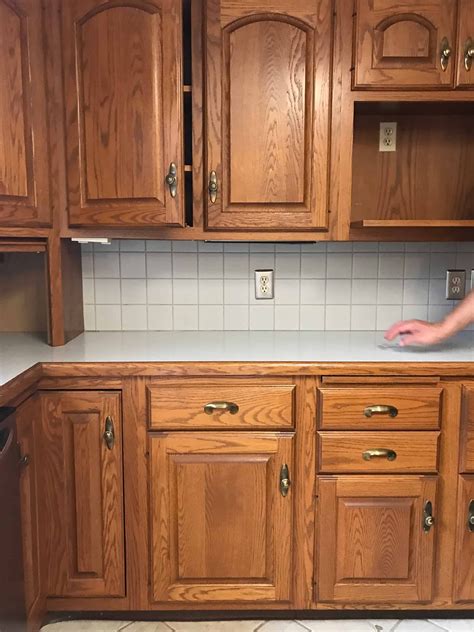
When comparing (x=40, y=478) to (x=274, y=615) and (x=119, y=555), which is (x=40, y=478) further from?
(x=274, y=615)

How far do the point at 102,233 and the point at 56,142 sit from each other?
0.32m

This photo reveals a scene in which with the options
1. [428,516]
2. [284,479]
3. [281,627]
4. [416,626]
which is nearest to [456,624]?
[416,626]

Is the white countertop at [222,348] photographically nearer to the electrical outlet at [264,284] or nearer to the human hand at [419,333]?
the human hand at [419,333]

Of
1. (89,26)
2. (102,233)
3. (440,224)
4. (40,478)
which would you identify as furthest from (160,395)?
(89,26)

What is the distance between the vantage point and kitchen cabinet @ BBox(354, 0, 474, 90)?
163 cm

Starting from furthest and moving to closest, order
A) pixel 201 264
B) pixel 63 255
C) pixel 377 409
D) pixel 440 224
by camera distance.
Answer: pixel 201 264 → pixel 63 255 → pixel 440 224 → pixel 377 409

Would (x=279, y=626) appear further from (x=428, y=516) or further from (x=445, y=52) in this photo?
(x=445, y=52)

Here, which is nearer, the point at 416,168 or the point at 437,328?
the point at 437,328

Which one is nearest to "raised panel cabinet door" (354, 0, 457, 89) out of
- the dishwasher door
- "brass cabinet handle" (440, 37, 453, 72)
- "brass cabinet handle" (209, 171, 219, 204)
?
"brass cabinet handle" (440, 37, 453, 72)

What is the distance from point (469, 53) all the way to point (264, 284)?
3.35ft

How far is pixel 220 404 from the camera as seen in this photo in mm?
1581

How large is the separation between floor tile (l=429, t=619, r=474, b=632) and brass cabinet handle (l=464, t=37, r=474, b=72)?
1.77 metres

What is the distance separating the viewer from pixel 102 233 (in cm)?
176

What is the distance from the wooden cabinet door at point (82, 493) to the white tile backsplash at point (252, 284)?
1.87 feet
